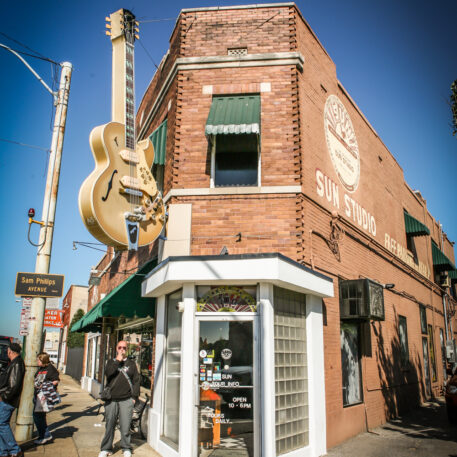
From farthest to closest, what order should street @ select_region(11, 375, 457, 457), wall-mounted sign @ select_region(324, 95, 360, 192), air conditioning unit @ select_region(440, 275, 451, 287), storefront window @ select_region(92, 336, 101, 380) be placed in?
1. air conditioning unit @ select_region(440, 275, 451, 287)
2. storefront window @ select_region(92, 336, 101, 380)
3. wall-mounted sign @ select_region(324, 95, 360, 192)
4. street @ select_region(11, 375, 457, 457)

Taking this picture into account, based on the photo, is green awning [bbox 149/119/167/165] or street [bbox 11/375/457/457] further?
green awning [bbox 149/119/167/165]

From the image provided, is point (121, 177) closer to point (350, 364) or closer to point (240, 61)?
point (240, 61)

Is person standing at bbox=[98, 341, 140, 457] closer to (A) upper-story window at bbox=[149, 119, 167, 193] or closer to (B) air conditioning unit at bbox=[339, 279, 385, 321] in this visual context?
(A) upper-story window at bbox=[149, 119, 167, 193]

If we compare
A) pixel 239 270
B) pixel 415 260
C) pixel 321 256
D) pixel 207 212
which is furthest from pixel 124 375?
pixel 415 260

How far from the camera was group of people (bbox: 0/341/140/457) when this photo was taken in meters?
6.56

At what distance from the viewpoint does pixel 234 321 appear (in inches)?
297

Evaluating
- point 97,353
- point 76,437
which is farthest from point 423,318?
point 76,437

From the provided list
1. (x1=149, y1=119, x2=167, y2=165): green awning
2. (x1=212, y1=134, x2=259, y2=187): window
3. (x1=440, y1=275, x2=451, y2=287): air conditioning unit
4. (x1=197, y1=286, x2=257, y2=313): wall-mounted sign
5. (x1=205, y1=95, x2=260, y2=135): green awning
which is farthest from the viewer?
(x1=440, y1=275, x2=451, y2=287): air conditioning unit

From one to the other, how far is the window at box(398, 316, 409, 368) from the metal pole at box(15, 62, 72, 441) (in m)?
10.5

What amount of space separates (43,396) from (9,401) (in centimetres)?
168

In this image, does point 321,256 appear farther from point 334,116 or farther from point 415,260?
point 415,260

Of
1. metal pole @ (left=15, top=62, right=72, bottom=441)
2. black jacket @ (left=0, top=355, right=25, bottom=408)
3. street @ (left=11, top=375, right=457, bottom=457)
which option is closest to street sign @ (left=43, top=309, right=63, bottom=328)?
street @ (left=11, top=375, right=457, bottom=457)

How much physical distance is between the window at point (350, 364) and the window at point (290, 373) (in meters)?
2.12

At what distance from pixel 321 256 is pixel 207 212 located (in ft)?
8.44
